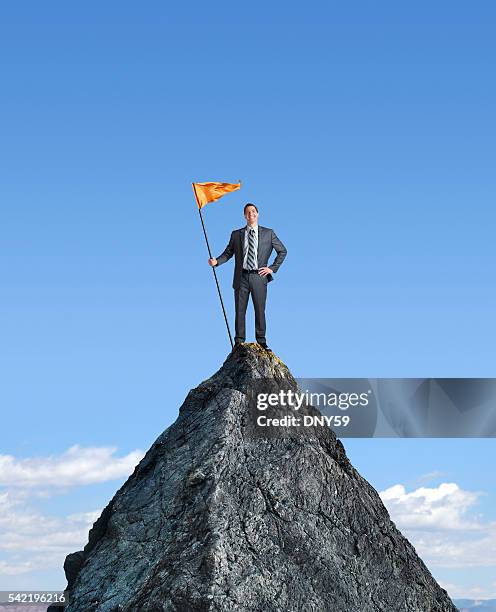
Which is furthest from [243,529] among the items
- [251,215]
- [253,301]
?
[251,215]

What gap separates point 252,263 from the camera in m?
16.9

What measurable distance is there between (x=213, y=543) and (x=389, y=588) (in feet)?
11.1

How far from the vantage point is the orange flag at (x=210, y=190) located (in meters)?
18.0

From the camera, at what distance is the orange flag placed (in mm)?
18000

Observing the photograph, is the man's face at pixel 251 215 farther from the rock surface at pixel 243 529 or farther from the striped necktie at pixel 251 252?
the rock surface at pixel 243 529

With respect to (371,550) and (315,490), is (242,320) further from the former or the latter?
(371,550)

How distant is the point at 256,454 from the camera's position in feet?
49.6

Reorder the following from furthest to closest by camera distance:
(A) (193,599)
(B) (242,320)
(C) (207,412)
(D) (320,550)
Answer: (B) (242,320) → (C) (207,412) → (D) (320,550) → (A) (193,599)

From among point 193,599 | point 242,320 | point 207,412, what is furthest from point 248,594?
point 242,320

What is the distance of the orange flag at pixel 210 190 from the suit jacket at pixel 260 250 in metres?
1.14

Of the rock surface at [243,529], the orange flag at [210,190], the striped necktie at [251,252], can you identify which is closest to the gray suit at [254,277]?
the striped necktie at [251,252]

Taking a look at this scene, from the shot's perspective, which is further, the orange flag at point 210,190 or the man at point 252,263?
the orange flag at point 210,190

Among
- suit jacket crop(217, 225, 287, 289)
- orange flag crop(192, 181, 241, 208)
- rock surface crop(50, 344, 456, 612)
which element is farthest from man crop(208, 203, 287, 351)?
orange flag crop(192, 181, 241, 208)

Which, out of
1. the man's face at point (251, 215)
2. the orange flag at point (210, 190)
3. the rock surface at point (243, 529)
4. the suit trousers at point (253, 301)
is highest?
the orange flag at point (210, 190)
